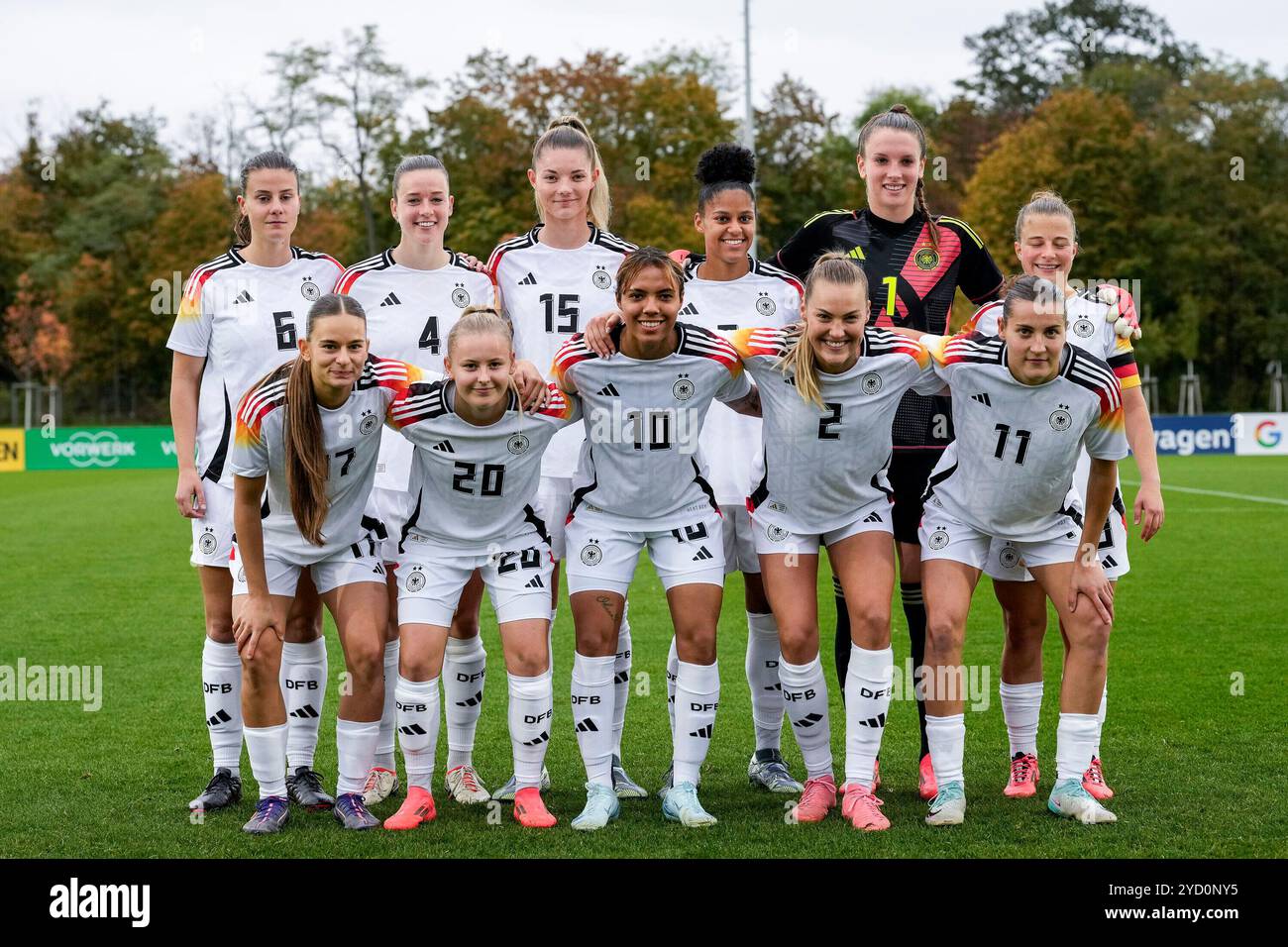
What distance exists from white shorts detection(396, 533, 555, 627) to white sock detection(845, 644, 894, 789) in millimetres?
1128

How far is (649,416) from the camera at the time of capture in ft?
15.9

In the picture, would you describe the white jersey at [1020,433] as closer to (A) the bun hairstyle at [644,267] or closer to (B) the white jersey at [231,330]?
(A) the bun hairstyle at [644,267]

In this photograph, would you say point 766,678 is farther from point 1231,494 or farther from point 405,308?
point 1231,494

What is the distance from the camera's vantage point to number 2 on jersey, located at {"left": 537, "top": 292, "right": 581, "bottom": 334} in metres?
5.35

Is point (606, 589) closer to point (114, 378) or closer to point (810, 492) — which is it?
point (810, 492)

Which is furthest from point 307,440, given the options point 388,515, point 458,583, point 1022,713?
point 1022,713

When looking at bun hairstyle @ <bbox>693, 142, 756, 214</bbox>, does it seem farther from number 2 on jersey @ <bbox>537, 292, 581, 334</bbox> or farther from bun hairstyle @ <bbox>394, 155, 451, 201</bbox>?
bun hairstyle @ <bbox>394, 155, 451, 201</bbox>

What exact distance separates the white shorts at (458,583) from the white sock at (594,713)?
246 millimetres

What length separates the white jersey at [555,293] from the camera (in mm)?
5348

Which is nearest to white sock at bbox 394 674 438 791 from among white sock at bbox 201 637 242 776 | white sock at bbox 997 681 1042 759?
white sock at bbox 201 637 242 776

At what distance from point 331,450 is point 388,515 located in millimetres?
507

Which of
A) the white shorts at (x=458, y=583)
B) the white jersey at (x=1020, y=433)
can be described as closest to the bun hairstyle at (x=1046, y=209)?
the white jersey at (x=1020, y=433)
